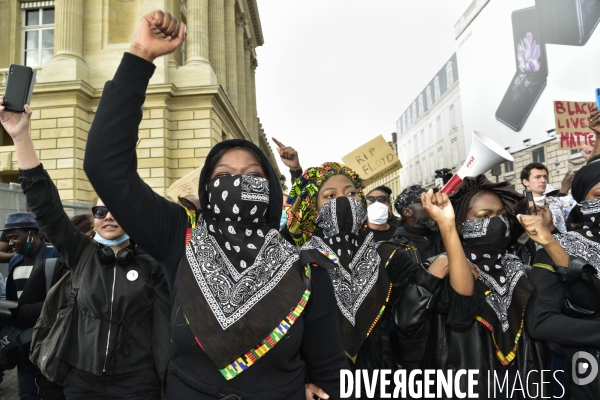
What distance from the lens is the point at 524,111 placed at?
61.3 feet

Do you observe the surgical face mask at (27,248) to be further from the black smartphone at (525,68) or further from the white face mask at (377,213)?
the black smartphone at (525,68)

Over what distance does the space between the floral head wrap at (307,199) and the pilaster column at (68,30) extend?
1653cm

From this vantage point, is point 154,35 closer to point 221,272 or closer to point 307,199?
point 221,272

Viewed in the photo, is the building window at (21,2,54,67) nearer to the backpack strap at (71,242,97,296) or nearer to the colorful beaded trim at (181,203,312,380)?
the backpack strap at (71,242,97,296)

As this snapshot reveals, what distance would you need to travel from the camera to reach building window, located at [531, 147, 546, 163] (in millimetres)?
18688

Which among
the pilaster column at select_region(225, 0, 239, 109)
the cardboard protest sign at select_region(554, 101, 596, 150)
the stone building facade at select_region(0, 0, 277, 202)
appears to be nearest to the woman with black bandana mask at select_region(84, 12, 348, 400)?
the cardboard protest sign at select_region(554, 101, 596, 150)

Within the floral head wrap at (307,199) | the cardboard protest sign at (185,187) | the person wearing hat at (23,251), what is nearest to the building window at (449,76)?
the cardboard protest sign at (185,187)

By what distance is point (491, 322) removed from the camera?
7.62 ft

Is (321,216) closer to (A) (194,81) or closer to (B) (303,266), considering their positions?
(B) (303,266)

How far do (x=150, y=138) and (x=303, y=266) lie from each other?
16.1m

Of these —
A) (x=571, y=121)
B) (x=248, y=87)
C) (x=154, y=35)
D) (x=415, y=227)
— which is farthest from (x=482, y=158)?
(x=248, y=87)

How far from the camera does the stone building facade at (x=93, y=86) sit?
15.9m

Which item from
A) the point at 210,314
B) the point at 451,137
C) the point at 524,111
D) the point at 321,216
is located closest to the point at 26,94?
the point at 210,314

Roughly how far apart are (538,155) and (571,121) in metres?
12.1
